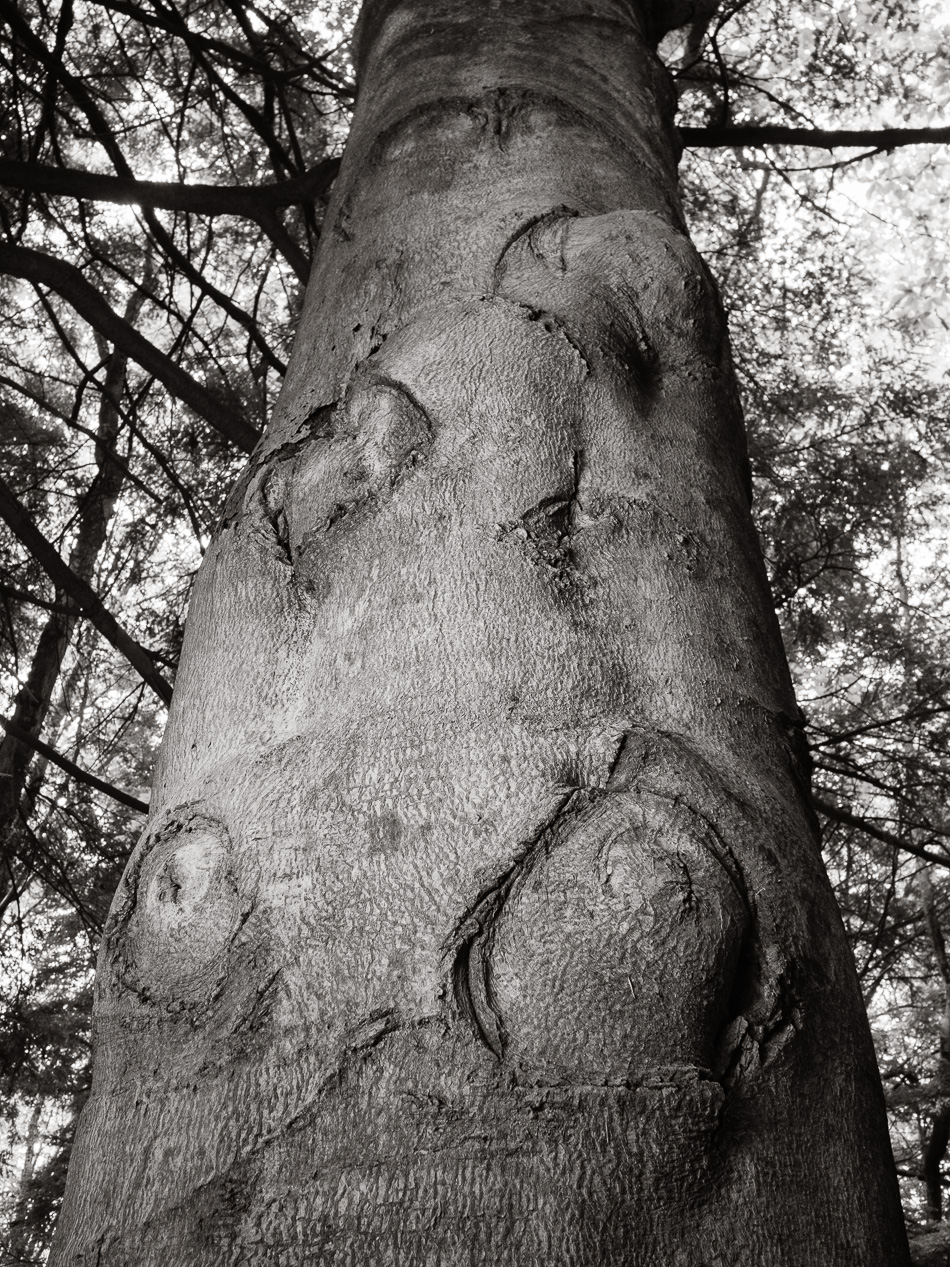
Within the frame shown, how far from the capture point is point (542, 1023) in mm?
618

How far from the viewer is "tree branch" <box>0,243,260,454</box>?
2.58 metres

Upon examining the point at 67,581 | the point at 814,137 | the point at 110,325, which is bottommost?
the point at 67,581

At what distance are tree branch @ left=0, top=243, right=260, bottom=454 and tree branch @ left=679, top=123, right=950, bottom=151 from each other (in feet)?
4.97

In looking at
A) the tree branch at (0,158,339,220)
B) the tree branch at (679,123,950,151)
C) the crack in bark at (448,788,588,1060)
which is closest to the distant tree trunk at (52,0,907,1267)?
the crack in bark at (448,788,588,1060)

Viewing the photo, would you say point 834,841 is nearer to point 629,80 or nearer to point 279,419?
point 629,80

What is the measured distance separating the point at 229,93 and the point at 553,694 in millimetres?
3091

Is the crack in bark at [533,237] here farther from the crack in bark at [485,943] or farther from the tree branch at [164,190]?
the tree branch at [164,190]

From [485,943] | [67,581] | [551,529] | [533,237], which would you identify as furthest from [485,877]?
[67,581]

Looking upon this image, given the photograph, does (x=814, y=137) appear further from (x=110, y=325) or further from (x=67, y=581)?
(x=67, y=581)

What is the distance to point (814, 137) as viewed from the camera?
3049mm

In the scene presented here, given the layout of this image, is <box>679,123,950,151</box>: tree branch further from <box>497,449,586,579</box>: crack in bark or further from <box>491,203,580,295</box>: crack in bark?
<box>497,449,586,579</box>: crack in bark

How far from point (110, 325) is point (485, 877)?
7.91 ft

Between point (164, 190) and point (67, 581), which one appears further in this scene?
point (67, 581)

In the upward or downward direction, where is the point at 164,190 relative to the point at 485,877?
upward
